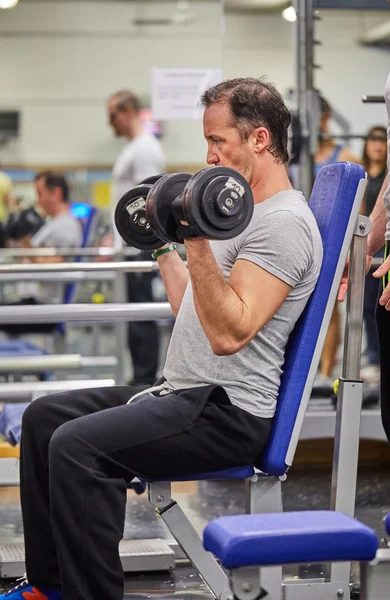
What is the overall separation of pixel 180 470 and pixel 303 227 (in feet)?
1.70

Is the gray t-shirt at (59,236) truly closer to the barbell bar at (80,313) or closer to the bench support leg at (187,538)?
the barbell bar at (80,313)

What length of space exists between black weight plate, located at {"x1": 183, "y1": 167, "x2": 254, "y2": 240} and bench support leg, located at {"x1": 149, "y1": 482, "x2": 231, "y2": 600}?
54 centimetres

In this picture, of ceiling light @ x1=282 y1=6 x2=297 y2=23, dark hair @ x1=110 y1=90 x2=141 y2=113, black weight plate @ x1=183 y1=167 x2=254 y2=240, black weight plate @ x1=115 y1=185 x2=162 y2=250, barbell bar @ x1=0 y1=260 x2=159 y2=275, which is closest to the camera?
black weight plate @ x1=183 y1=167 x2=254 y2=240

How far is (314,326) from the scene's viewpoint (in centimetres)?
193

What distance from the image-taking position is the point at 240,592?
1.38 metres

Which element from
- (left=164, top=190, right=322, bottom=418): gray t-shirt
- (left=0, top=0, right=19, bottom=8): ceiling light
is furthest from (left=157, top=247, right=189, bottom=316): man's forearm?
(left=0, top=0, right=19, bottom=8): ceiling light

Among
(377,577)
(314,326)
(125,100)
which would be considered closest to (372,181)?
(125,100)

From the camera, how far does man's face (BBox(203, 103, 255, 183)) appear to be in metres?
1.97

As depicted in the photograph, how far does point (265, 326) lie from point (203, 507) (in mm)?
1446

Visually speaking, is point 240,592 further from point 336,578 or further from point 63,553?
point 336,578

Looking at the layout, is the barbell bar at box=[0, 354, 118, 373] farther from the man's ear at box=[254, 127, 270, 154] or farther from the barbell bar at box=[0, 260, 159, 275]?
the man's ear at box=[254, 127, 270, 154]

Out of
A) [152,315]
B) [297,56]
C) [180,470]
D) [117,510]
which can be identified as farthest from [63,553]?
[297,56]

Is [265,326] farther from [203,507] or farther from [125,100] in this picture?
[125,100]

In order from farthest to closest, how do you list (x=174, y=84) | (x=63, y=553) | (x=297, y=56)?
1. (x=174, y=84)
2. (x=297, y=56)
3. (x=63, y=553)
